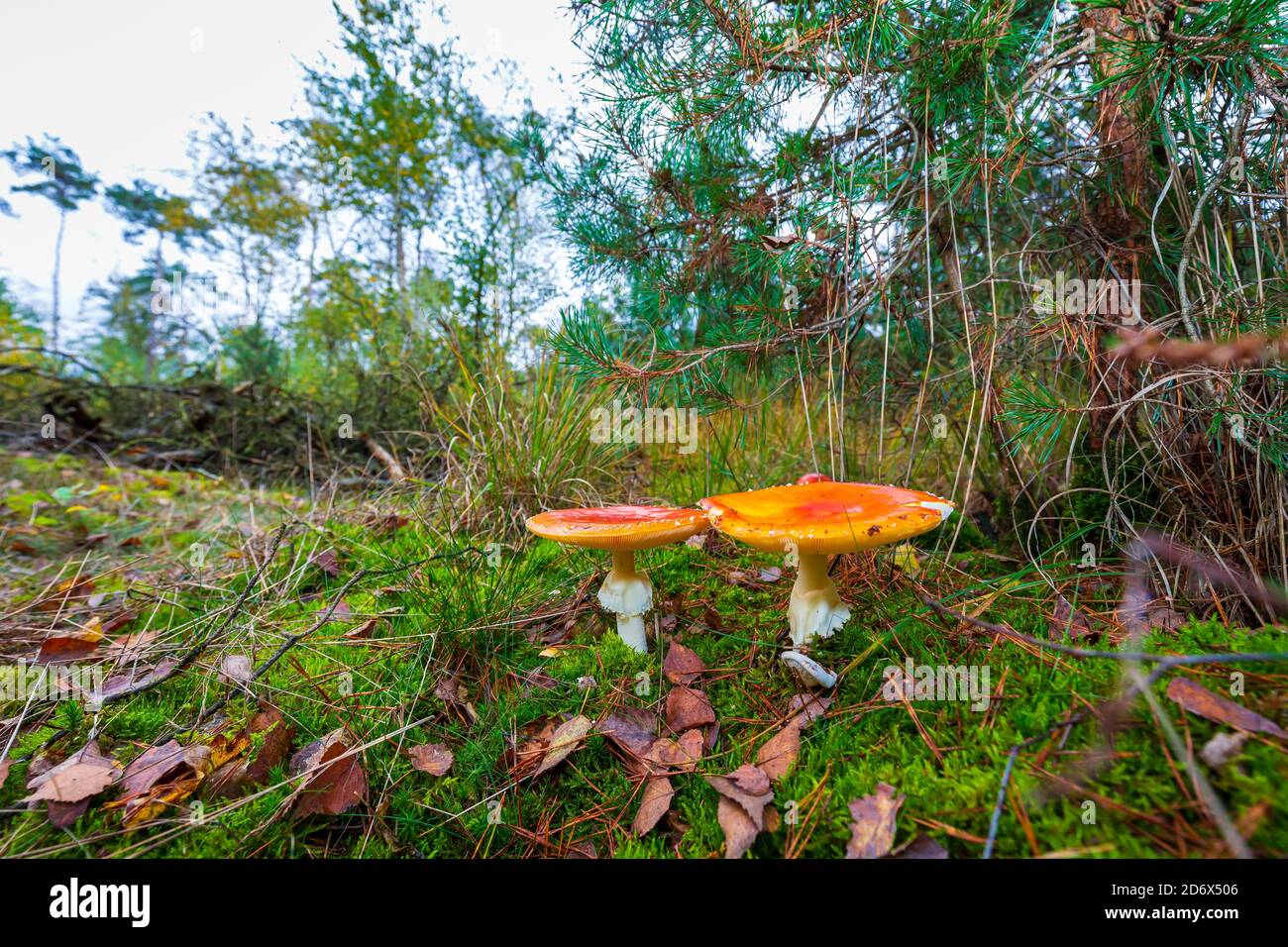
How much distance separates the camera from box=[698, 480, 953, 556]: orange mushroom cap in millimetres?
1352

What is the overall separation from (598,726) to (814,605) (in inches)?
30.2

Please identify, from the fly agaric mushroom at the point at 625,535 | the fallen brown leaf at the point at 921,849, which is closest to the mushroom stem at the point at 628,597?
the fly agaric mushroom at the point at 625,535

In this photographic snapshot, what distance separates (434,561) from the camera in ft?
7.64

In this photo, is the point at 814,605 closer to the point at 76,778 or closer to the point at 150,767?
the point at 150,767

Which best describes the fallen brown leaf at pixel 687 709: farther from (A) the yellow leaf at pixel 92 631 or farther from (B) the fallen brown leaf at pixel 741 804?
(A) the yellow leaf at pixel 92 631

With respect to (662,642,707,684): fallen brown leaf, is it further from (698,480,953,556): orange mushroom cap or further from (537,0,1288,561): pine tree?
(537,0,1288,561): pine tree

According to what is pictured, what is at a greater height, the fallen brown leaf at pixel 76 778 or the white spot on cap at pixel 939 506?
the white spot on cap at pixel 939 506

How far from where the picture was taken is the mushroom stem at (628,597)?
72.6 inches

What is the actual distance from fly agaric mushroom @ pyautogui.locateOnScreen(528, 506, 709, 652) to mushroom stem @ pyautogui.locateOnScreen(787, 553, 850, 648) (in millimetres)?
368

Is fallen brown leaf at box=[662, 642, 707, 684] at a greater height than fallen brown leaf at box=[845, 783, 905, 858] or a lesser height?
greater

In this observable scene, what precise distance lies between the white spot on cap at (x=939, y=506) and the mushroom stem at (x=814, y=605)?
0.36 m

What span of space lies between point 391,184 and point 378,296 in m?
1.20

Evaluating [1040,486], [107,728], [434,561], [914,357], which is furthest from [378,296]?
[1040,486]

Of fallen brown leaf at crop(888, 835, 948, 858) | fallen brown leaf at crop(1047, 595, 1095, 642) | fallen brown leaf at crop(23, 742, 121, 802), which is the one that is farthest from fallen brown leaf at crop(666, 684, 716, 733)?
fallen brown leaf at crop(23, 742, 121, 802)
